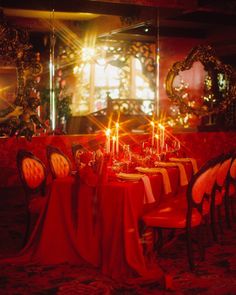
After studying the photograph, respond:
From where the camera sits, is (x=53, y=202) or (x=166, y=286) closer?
(x=166, y=286)

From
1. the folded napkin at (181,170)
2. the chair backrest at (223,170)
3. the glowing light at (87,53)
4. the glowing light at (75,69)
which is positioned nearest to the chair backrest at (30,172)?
the folded napkin at (181,170)

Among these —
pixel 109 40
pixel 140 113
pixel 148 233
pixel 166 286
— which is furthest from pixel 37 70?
pixel 109 40

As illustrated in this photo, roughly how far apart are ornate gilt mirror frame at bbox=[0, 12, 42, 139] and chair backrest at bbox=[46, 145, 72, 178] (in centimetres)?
124

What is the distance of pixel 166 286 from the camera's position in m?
3.31

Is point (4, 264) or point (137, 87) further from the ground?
point (137, 87)

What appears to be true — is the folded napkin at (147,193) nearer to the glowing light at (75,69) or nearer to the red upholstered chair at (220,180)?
the red upholstered chair at (220,180)

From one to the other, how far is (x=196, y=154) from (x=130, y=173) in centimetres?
409

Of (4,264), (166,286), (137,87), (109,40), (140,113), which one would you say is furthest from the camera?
(137,87)

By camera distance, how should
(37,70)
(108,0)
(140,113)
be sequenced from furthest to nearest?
(140,113) < (108,0) < (37,70)

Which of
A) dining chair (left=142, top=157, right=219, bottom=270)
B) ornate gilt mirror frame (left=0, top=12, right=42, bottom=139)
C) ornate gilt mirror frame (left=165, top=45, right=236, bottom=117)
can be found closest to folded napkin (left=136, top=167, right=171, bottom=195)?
dining chair (left=142, top=157, right=219, bottom=270)

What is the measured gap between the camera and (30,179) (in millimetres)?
4410

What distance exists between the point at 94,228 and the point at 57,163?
1373 millimetres

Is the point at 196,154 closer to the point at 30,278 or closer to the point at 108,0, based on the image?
the point at 108,0

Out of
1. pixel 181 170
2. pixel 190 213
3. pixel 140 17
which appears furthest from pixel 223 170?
pixel 140 17
